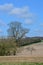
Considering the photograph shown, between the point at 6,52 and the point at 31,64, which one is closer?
the point at 31,64

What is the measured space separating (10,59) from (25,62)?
55 cm

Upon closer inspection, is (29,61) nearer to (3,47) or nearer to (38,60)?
(38,60)

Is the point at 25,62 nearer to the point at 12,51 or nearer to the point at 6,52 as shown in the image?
the point at 6,52

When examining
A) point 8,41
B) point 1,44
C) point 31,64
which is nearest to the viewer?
point 31,64

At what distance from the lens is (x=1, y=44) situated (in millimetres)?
20766

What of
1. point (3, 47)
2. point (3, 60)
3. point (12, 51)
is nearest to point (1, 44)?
point (3, 47)

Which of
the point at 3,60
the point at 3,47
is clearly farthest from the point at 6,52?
the point at 3,60

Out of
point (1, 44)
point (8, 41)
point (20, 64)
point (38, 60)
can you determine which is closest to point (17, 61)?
point (20, 64)

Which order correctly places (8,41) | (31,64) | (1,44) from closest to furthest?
1. (31,64)
2. (1,44)
3. (8,41)

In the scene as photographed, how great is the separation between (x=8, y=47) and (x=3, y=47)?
848mm

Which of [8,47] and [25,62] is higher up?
[8,47]

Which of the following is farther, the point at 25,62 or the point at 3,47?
the point at 3,47

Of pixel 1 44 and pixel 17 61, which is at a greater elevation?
pixel 1 44

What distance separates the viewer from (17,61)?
7.54m
